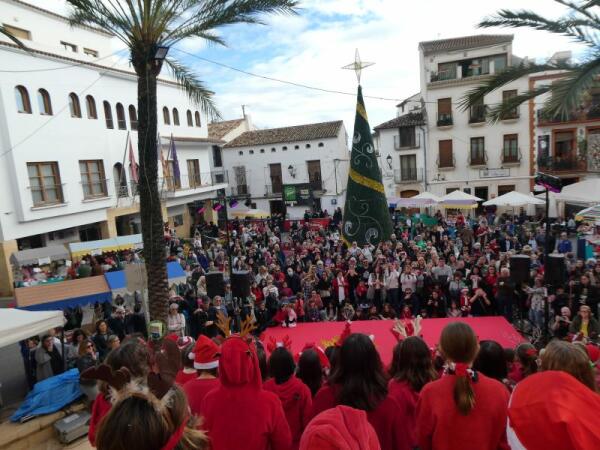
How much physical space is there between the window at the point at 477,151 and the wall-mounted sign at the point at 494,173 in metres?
0.57

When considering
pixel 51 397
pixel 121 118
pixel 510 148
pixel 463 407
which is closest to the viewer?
pixel 463 407

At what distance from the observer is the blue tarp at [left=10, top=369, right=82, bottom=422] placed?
576cm

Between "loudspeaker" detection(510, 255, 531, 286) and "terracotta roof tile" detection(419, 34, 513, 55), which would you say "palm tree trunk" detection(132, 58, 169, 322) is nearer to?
"loudspeaker" detection(510, 255, 531, 286)

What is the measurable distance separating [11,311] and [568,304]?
995cm

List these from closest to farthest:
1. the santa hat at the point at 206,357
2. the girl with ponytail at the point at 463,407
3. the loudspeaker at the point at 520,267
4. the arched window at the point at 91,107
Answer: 1. the girl with ponytail at the point at 463,407
2. the santa hat at the point at 206,357
3. the loudspeaker at the point at 520,267
4. the arched window at the point at 91,107

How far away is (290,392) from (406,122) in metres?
28.5

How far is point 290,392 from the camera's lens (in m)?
3.08

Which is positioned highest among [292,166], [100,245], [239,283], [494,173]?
[292,166]

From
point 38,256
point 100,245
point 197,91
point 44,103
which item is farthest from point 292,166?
point 197,91

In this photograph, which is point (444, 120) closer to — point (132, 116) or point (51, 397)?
point (132, 116)

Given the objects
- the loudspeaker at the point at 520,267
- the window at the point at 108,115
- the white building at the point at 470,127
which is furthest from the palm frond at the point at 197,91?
the white building at the point at 470,127

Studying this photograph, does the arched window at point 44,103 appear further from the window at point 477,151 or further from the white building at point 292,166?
the window at point 477,151

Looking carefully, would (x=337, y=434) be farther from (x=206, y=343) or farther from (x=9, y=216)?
(x=9, y=216)

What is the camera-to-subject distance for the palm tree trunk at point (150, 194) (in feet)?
27.6
